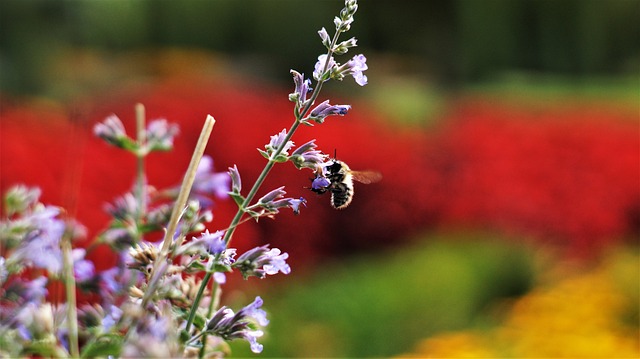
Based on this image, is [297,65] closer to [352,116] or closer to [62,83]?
[62,83]

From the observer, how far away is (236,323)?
94 centimetres

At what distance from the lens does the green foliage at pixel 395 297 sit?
4027mm

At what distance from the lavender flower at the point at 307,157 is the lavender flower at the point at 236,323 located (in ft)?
0.50

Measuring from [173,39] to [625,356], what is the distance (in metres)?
15.7

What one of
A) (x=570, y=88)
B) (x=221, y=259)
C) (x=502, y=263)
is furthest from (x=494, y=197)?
(x=570, y=88)

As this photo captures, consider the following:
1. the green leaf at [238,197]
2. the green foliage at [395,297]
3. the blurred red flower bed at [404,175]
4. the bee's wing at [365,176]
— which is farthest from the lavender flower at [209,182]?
the blurred red flower bed at [404,175]

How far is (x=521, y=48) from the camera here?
16578mm

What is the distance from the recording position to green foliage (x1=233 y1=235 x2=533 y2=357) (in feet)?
13.2

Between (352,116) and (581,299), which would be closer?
(581,299)

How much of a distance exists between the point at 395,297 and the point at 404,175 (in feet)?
6.69

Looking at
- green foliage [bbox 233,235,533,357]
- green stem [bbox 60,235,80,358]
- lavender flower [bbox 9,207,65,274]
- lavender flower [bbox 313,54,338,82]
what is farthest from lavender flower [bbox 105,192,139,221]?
green foliage [bbox 233,235,533,357]

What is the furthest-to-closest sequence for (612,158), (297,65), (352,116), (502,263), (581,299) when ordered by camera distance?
1. (297,65)
2. (352,116)
3. (612,158)
4. (502,263)
5. (581,299)

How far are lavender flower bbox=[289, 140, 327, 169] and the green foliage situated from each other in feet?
8.16

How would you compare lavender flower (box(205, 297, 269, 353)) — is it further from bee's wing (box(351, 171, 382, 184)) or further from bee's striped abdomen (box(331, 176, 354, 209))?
bee's wing (box(351, 171, 382, 184))
